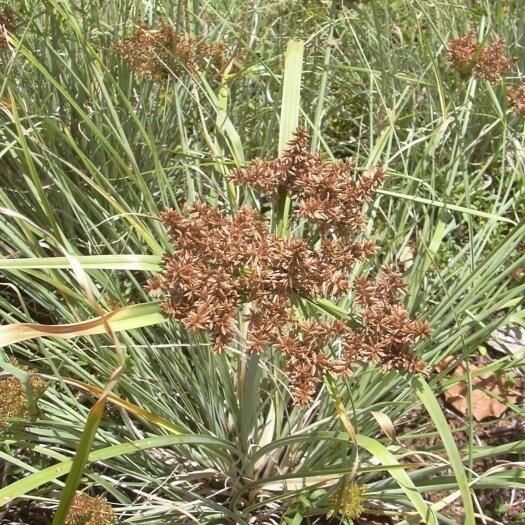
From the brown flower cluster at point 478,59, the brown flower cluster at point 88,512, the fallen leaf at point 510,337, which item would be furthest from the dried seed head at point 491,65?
the brown flower cluster at point 88,512

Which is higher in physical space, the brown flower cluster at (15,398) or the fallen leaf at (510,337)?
the brown flower cluster at (15,398)

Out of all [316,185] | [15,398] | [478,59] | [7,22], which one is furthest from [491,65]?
[15,398]

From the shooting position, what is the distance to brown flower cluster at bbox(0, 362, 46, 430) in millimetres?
1108

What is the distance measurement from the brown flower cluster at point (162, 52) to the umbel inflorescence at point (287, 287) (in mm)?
486

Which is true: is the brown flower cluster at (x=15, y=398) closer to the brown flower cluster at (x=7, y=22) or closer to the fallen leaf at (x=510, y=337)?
the brown flower cluster at (x=7, y=22)

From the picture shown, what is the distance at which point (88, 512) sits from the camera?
1117 mm

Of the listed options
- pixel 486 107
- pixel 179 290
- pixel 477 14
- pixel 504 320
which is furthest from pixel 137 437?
pixel 477 14

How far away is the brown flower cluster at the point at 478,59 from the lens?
1.41 m

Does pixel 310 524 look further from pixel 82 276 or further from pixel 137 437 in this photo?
pixel 82 276

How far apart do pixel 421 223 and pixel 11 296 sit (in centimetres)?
98

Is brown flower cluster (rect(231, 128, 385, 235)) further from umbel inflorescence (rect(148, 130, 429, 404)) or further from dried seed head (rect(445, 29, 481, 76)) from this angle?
dried seed head (rect(445, 29, 481, 76))

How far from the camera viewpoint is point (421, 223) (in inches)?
71.1

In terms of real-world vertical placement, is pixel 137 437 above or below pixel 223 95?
below

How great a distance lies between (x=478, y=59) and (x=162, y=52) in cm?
61
